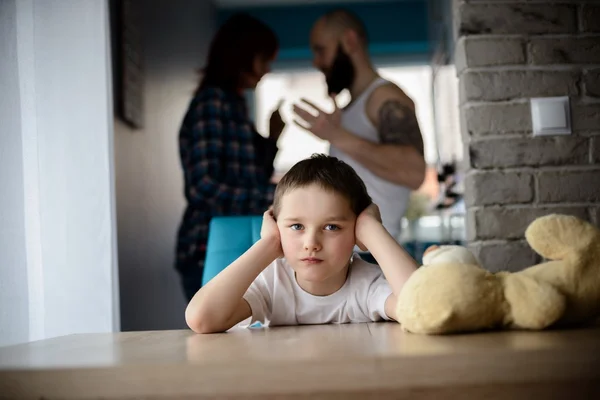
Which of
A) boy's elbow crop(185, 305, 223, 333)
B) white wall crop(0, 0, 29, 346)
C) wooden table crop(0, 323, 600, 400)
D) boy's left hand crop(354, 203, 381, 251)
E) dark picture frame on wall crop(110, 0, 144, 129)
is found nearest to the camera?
wooden table crop(0, 323, 600, 400)

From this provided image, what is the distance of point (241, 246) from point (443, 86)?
3.24m

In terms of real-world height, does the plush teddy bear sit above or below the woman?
below

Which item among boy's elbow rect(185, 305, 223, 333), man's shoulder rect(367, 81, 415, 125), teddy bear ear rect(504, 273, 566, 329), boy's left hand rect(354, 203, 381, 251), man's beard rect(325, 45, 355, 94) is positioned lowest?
boy's elbow rect(185, 305, 223, 333)

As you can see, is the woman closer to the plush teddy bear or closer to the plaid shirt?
the plaid shirt

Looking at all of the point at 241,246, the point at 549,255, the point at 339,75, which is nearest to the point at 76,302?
the point at 241,246

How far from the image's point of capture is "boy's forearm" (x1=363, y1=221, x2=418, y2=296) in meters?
1.17

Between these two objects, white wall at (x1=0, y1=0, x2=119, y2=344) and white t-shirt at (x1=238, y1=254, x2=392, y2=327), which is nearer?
white t-shirt at (x1=238, y1=254, x2=392, y2=327)

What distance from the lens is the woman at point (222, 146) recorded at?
99.6 inches

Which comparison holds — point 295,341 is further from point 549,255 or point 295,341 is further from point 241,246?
point 241,246

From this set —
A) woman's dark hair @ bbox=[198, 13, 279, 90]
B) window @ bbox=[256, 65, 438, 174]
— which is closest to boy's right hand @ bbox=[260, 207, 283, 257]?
woman's dark hair @ bbox=[198, 13, 279, 90]

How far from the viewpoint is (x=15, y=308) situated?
1521 mm

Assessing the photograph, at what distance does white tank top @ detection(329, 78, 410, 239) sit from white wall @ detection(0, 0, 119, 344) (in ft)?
2.70

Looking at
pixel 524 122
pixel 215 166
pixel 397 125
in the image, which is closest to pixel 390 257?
pixel 524 122

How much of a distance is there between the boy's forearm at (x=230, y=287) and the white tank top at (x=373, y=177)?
1040 millimetres
